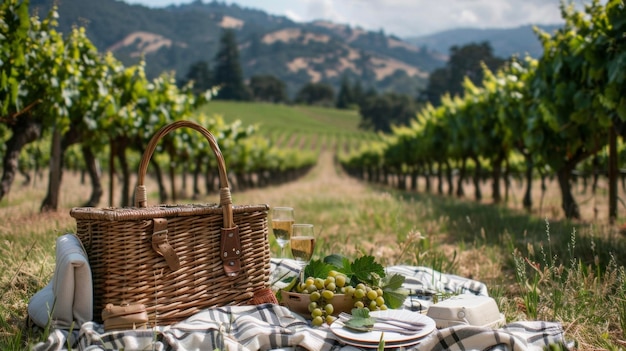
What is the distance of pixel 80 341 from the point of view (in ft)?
8.30

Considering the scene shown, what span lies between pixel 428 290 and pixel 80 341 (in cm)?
207

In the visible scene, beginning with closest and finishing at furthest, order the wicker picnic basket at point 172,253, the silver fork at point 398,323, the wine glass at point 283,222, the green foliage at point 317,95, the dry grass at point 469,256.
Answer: the silver fork at point 398,323 → the wicker picnic basket at point 172,253 → the dry grass at point 469,256 → the wine glass at point 283,222 → the green foliage at point 317,95

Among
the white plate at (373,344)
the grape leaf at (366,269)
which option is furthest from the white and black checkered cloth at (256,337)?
the grape leaf at (366,269)

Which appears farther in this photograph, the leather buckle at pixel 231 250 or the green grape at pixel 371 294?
the leather buckle at pixel 231 250

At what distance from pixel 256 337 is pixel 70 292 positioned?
0.91 meters

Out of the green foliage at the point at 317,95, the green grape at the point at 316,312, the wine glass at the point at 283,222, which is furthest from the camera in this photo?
the green foliage at the point at 317,95

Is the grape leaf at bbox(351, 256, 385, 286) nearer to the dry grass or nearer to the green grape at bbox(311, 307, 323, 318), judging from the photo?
the green grape at bbox(311, 307, 323, 318)

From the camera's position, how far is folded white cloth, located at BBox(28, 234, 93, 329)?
2.63 meters

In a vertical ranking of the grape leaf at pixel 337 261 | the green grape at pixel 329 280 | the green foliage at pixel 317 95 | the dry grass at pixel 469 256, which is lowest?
the dry grass at pixel 469 256

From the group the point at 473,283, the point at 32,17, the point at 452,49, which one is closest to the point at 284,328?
the point at 473,283

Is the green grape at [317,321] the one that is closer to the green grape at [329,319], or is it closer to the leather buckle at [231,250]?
the green grape at [329,319]

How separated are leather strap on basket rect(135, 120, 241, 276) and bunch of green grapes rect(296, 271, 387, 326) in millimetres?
423

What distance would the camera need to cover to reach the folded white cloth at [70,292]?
8.63ft

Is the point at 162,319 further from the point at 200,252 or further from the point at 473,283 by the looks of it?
the point at 473,283
